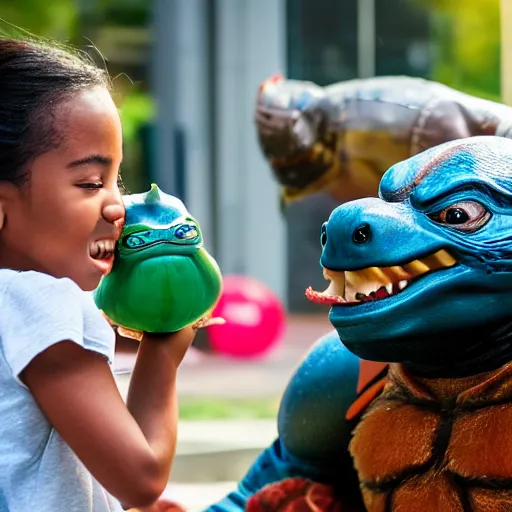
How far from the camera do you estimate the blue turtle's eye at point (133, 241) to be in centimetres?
159

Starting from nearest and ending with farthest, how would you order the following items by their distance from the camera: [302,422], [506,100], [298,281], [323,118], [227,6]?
1. [302,422]
2. [323,118]
3. [506,100]
4. [227,6]
5. [298,281]

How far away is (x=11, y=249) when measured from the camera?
4.98ft

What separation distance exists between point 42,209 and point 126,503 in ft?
1.35

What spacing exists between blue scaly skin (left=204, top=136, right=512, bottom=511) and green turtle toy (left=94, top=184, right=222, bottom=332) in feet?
0.62

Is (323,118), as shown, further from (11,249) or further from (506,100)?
(11,249)

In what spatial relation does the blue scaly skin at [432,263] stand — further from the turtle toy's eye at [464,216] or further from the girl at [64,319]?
the girl at [64,319]

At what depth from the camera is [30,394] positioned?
4.76ft

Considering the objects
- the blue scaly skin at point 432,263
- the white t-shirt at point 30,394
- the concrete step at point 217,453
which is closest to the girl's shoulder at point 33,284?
the white t-shirt at point 30,394

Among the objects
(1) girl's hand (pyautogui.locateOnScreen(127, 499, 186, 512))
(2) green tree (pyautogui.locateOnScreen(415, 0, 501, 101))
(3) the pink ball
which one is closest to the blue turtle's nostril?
(1) girl's hand (pyautogui.locateOnScreen(127, 499, 186, 512))

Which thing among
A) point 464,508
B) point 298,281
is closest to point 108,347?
point 464,508

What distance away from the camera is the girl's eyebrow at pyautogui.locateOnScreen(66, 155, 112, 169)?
1498 millimetres

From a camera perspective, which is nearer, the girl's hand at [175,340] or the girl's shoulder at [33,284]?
the girl's shoulder at [33,284]

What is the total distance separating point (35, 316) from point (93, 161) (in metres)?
0.24

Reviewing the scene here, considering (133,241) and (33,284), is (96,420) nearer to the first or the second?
(33,284)
